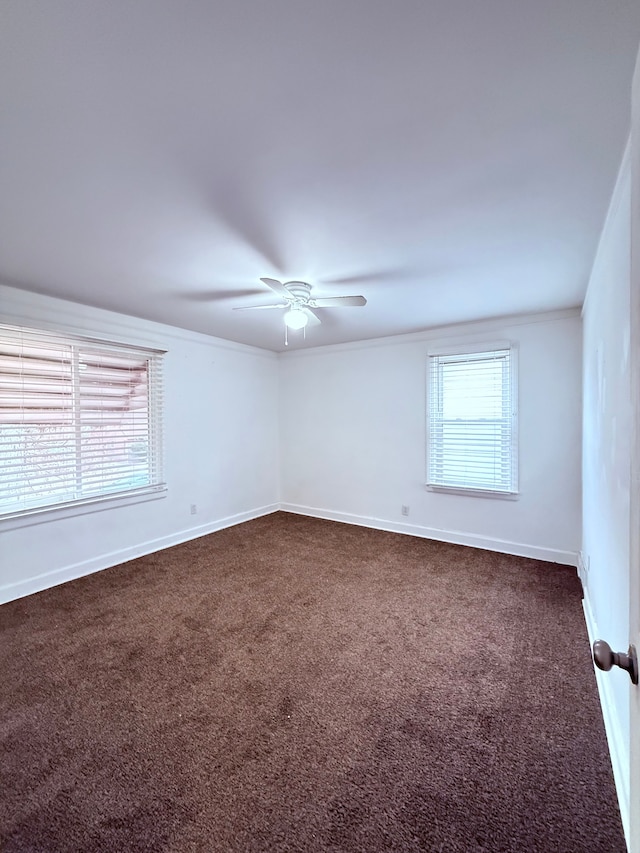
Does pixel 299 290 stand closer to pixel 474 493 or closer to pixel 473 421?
pixel 473 421

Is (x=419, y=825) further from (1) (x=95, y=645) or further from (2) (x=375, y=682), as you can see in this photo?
(1) (x=95, y=645)

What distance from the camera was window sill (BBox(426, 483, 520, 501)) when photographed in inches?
146

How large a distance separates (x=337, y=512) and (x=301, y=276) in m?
3.26

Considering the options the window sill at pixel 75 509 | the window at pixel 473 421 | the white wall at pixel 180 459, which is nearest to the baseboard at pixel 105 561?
the white wall at pixel 180 459

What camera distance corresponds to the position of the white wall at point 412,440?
11.4 ft

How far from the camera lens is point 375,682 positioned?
1957 millimetres

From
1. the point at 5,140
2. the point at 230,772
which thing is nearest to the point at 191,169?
the point at 5,140

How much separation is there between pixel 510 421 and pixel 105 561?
4.05 metres

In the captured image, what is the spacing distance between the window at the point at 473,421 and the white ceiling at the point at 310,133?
4.83ft

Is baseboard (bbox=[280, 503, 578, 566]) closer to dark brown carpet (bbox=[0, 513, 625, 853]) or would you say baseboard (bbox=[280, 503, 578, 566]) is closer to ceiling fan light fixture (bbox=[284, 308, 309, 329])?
dark brown carpet (bbox=[0, 513, 625, 853])

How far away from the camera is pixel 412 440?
4324 millimetres

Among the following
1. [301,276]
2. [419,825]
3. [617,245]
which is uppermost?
[301,276]

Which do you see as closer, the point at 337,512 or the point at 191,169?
the point at 191,169

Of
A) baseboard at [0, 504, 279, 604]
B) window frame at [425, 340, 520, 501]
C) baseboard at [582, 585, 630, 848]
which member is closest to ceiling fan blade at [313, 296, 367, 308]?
window frame at [425, 340, 520, 501]
